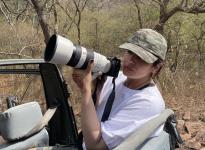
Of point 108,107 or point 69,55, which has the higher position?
point 69,55

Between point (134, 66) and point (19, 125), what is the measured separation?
29.9 inches

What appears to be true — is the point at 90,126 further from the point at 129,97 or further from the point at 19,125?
the point at 19,125

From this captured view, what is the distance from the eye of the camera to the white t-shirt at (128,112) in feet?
7.04

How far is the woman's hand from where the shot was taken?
2158 mm

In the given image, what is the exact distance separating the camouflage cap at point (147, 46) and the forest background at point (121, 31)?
267cm

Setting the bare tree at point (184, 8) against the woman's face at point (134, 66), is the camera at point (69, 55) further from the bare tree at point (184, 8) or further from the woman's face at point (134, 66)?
the bare tree at point (184, 8)

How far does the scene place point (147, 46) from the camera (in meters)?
2.30

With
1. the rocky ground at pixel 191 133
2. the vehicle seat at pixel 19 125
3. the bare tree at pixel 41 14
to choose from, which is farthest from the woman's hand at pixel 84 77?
the bare tree at pixel 41 14

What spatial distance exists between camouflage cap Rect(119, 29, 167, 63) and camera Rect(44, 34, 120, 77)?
0.16 metres

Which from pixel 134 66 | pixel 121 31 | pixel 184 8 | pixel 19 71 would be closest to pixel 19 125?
pixel 19 71

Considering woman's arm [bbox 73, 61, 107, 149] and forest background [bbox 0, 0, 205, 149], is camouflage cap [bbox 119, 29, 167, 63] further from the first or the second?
forest background [bbox 0, 0, 205, 149]

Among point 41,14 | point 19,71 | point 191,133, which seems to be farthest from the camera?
point 41,14

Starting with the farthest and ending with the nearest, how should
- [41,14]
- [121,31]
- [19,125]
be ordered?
[121,31]
[41,14]
[19,125]

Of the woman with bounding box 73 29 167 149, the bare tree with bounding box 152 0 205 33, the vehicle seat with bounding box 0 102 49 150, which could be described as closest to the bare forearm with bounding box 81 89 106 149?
the woman with bounding box 73 29 167 149
